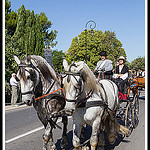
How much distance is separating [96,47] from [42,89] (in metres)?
37.6

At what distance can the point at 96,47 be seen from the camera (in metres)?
40.8

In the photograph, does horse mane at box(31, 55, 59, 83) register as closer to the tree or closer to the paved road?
the paved road

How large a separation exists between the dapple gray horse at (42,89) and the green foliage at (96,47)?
34605 millimetres

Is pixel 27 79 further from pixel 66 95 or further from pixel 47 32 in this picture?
pixel 47 32

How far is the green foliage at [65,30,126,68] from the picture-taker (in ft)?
131

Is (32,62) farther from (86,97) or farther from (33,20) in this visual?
(33,20)

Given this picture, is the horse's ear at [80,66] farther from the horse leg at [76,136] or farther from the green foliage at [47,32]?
the green foliage at [47,32]

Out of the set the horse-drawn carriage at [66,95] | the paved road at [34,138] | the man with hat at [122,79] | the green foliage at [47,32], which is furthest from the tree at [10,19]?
the horse-drawn carriage at [66,95]

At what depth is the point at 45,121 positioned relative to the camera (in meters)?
4.13

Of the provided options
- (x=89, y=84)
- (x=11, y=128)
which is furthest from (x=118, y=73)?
(x=11, y=128)

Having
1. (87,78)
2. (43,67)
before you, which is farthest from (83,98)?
(43,67)

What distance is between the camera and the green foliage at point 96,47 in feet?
131

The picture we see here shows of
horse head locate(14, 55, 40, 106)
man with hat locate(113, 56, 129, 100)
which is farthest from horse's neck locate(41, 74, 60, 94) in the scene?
man with hat locate(113, 56, 129, 100)

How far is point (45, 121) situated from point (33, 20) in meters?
20.1
